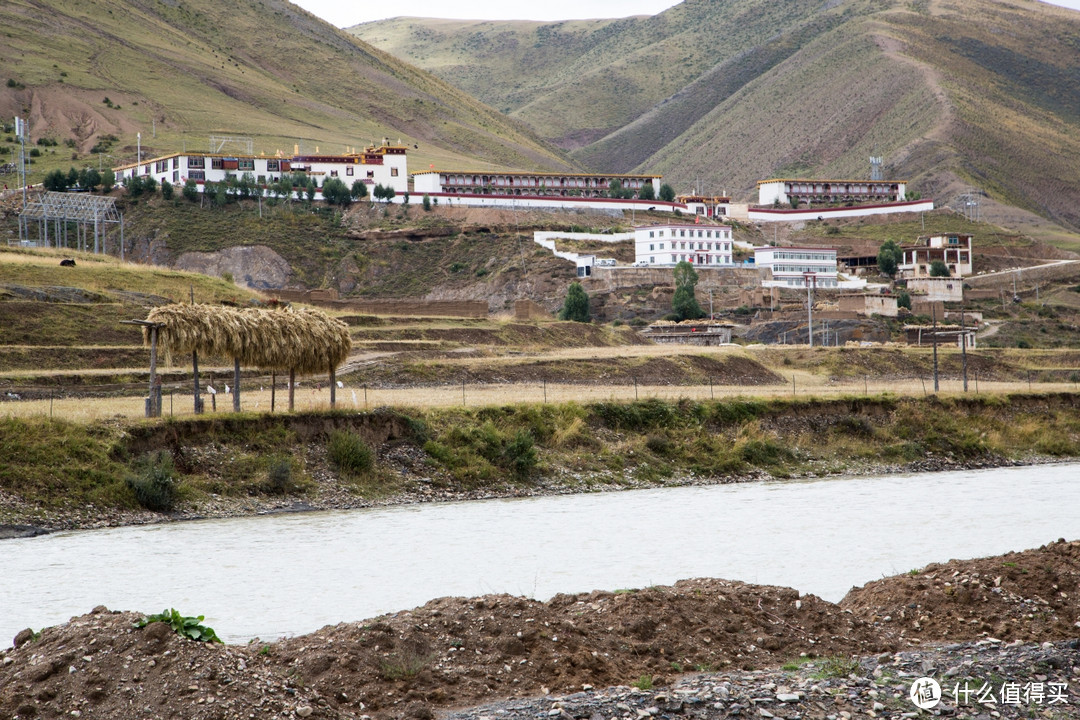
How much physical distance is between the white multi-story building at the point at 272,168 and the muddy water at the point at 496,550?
83062mm

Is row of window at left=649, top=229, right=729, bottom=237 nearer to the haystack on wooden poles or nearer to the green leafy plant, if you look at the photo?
the haystack on wooden poles

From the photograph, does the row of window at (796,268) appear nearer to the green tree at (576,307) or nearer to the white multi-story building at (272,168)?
the green tree at (576,307)

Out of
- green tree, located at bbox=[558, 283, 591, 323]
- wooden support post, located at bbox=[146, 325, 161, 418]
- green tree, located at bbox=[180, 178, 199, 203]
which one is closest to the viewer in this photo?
wooden support post, located at bbox=[146, 325, 161, 418]

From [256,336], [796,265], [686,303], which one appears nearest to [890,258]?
[796,265]

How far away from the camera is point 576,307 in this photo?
8169cm

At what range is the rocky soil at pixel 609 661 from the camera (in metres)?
9.59

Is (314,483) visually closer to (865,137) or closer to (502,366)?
(502,366)

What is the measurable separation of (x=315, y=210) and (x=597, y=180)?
122ft

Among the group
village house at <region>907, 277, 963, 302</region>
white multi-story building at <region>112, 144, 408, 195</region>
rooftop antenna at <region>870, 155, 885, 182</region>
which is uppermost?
rooftop antenna at <region>870, 155, 885, 182</region>

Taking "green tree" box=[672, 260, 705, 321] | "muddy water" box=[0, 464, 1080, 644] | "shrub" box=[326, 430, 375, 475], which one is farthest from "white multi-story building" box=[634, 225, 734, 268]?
"shrub" box=[326, 430, 375, 475]

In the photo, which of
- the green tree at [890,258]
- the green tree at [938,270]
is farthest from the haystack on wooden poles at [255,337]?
the green tree at [890,258]

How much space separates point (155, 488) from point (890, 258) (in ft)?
286

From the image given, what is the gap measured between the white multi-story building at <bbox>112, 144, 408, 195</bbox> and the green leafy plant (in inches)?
3793

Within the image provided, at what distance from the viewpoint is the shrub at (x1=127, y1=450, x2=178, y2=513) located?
2527 centimetres
